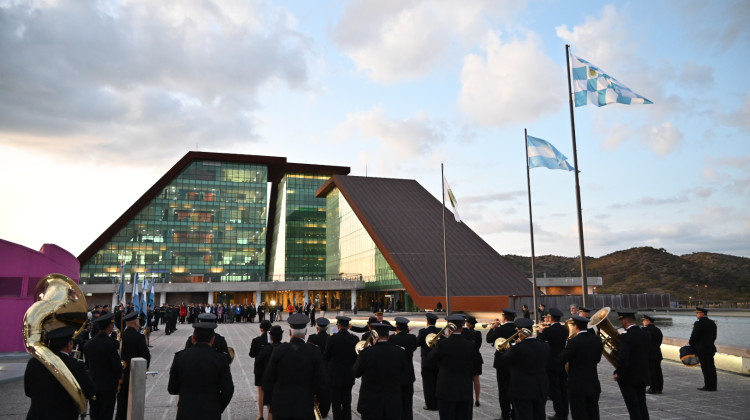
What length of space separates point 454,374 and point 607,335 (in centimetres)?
306

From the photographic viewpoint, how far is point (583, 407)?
757 centimetres

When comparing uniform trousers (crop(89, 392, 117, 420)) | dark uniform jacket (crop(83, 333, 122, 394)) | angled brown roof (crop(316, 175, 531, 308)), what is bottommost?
uniform trousers (crop(89, 392, 117, 420))

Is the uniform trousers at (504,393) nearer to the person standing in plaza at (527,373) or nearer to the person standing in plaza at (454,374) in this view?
the person standing in plaza at (527,373)

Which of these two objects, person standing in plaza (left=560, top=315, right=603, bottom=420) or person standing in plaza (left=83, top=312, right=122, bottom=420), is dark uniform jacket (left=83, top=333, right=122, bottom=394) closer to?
person standing in plaza (left=83, top=312, right=122, bottom=420)

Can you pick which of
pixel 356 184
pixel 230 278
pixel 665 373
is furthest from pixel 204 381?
pixel 230 278

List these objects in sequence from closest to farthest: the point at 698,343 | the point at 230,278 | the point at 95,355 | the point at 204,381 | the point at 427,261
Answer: the point at 204,381
the point at 95,355
the point at 698,343
the point at 427,261
the point at 230,278

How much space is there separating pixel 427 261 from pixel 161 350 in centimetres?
3651

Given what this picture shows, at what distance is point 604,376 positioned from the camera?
43.2 ft

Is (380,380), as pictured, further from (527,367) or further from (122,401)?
(122,401)

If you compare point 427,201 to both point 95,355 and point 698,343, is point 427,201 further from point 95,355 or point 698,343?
point 95,355

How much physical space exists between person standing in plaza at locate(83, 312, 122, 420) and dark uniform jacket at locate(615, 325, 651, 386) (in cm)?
750

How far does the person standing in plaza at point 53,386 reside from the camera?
482 centimetres

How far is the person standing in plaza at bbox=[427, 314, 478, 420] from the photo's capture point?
7047 millimetres

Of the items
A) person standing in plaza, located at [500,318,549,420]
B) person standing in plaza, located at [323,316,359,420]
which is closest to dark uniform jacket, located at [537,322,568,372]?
person standing in plaza, located at [500,318,549,420]
